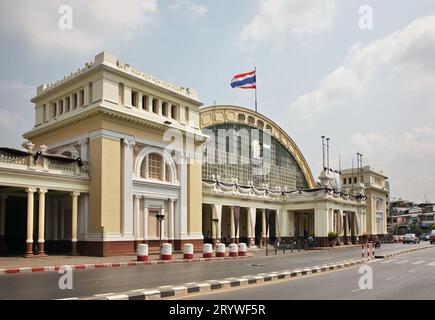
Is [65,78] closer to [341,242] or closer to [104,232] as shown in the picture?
[104,232]

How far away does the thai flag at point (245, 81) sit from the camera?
5300cm

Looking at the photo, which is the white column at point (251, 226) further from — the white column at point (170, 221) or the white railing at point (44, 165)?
the white railing at point (44, 165)

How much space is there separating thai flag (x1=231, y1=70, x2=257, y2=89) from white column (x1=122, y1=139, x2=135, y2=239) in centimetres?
2252

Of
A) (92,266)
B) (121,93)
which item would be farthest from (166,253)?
(121,93)

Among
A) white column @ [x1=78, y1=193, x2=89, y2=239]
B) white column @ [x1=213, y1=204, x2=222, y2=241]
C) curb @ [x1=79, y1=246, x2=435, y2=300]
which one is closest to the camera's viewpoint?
curb @ [x1=79, y1=246, x2=435, y2=300]

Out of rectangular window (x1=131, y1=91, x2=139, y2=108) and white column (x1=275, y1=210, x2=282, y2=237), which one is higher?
rectangular window (x1=131, y1=91, x2=139, y2=108)

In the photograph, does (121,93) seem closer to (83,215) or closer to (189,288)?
(83,215)

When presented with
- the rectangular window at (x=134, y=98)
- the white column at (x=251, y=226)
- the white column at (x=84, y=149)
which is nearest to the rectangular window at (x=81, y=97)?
the white column at (x=84, y=149)

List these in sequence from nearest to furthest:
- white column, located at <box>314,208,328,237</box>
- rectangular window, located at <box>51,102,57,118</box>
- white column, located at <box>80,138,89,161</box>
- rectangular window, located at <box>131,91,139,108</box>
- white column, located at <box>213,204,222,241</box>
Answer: white column, located at <box>80,138,89,161</box> → rectangular window, located at <box>131,91,139,108</box> → rectangular window, located at <box>51,102,57,118</box> → white column, located at <box>213,204,222,241</box> → white column, located at <box>314,208,328,237</box>

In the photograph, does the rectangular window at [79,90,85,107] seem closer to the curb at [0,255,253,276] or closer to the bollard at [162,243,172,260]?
the bollard at [162,243,172,260]

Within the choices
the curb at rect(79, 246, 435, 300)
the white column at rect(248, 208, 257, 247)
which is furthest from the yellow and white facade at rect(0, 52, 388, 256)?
the curb at rect(79, 246, 435, 300)

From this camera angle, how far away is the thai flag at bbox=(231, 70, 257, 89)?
53.0 m

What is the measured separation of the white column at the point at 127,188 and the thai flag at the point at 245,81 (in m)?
22.5

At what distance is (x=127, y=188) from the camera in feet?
110
